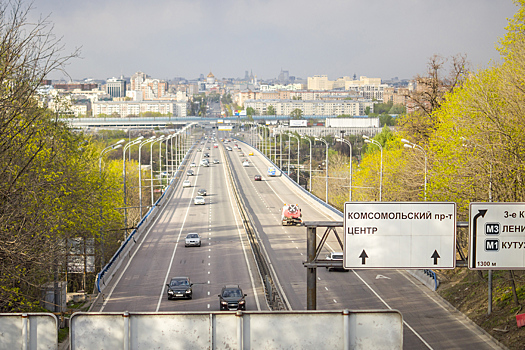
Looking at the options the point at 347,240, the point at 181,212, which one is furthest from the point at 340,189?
the point at 347,240

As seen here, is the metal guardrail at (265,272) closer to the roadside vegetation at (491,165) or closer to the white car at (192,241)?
the white car at (192,241)

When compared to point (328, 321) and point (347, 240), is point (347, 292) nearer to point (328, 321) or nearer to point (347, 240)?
point (347, 240)

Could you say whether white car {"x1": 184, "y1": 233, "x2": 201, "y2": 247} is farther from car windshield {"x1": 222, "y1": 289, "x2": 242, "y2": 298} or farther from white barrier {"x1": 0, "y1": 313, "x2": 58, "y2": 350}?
white barrier {"x1": 0, "y1": 313, "x2": 58, "y2": 350}

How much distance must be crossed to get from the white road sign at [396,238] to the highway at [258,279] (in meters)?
6.65

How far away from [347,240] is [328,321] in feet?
15.6

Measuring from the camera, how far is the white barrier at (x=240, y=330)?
11.9 meters

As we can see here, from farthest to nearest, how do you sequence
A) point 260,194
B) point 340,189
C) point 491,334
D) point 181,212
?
point 340,189, point 260,194, point 181,212, point 491,334

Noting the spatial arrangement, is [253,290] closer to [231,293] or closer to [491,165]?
[231,293]

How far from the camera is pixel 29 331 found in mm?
11867

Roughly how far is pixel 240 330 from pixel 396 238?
6295 mm

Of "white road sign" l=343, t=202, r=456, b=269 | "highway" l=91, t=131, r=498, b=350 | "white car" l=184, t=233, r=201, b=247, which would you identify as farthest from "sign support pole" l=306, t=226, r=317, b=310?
"white car" l=184, t=233, r=201, b=247

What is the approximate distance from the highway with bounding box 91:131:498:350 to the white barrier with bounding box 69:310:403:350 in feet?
35.8

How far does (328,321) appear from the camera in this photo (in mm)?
12133

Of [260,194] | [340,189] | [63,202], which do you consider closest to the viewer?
[63,202]
